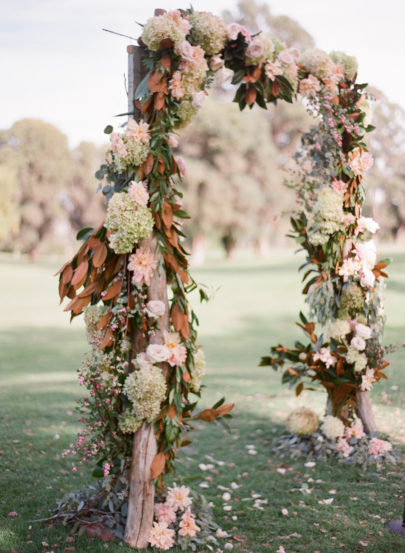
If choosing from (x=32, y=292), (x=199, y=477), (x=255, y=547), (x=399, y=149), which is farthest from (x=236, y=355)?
(x=399, y=149)

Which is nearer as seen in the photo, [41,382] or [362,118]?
[362,118]

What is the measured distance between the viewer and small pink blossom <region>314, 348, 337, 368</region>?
5.01 m

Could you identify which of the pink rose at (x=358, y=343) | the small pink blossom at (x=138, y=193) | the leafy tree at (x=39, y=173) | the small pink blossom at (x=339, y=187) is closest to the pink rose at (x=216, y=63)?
the small pink blossom at (x=138, y=193)

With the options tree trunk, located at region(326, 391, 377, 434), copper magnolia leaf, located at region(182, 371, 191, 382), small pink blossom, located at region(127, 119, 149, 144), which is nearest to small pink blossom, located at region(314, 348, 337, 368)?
tree trunk, located at region(326, 391, 377, 434)

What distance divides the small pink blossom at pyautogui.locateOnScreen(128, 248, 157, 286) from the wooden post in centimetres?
7

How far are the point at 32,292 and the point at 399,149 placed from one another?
26.6 m

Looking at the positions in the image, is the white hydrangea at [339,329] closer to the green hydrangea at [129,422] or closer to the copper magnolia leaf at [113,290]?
the green hydrangea at [129,422]

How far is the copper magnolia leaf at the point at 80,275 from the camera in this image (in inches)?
131

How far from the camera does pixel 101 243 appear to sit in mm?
3336

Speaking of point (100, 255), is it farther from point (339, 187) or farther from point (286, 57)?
point (339, 187)

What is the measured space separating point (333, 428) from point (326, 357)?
652 mm

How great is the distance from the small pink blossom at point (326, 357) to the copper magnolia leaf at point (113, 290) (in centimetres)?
236

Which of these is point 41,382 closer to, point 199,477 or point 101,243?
point 199,477

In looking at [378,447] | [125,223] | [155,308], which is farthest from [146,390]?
[378,447]
